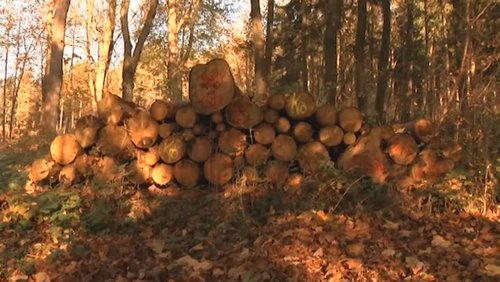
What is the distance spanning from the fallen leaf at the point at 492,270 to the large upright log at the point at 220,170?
3.67 meters

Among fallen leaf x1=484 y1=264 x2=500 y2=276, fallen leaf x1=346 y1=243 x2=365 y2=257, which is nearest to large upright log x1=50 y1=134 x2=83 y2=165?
fallen leaf x1=346 y1=243 x2=365 y2=257

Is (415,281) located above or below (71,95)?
below

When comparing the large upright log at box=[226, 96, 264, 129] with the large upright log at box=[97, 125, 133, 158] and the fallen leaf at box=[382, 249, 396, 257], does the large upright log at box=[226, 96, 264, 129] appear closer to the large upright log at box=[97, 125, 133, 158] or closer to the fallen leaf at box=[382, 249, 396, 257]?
the large upright log at box=[97, 125, 133, 158]

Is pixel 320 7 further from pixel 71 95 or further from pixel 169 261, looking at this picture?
pixel 71 95

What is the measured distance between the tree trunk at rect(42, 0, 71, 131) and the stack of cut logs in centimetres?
801

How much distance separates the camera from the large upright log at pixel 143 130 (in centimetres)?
772

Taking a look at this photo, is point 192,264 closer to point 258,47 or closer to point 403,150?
point 403,150

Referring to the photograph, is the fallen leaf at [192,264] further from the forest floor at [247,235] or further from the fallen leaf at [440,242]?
the fallen leaf at [440,242]

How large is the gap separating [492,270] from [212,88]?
4170mm

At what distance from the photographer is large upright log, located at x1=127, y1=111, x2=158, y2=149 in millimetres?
7723

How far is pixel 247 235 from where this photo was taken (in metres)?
6.02

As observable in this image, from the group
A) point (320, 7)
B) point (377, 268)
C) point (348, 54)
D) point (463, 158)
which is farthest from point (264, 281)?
point (348, 54)

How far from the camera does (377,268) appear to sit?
5070 mm

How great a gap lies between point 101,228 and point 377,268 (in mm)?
3276
